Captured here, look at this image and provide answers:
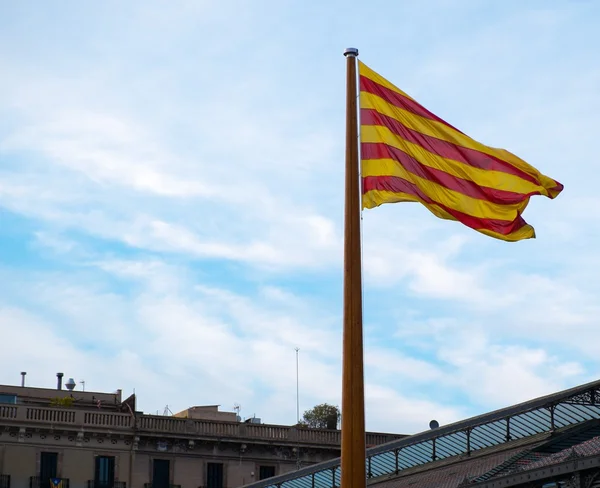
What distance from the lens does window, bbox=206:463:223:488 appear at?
8006 centimetres

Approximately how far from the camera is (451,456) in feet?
147

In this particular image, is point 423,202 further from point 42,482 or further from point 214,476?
point 214,476

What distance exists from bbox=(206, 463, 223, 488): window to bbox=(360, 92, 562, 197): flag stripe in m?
62.8

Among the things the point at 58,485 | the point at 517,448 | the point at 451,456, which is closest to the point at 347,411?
the point at 517,448

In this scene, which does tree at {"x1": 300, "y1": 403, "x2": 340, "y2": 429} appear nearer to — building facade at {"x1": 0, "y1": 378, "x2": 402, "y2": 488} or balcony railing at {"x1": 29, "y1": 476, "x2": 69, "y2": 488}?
building facade at {"x1": 0, "y1": 378, "x2": 402, "y2": 488}

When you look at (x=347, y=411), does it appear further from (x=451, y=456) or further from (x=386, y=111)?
(x=451, y=456)

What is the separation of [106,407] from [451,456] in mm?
45119

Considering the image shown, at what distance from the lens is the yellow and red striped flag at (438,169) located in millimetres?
18328

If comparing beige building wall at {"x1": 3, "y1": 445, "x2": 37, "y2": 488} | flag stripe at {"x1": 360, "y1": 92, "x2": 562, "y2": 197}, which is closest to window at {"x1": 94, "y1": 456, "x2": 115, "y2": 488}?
beige building wall at {"x1": 3, "y1": 445, "x2": 37, "y2": 488}

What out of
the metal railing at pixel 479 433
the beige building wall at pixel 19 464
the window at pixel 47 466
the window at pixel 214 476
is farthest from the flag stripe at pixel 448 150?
the window at pixel 214 476

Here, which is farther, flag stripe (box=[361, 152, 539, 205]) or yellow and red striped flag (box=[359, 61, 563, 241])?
yellow and red striped flag (box=[359, 61, 563, 241])

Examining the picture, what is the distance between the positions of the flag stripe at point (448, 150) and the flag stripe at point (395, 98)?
0.32 meters

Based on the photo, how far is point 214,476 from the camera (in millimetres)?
80312

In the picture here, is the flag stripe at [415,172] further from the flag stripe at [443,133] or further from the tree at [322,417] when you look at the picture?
the tree at [322,417]
